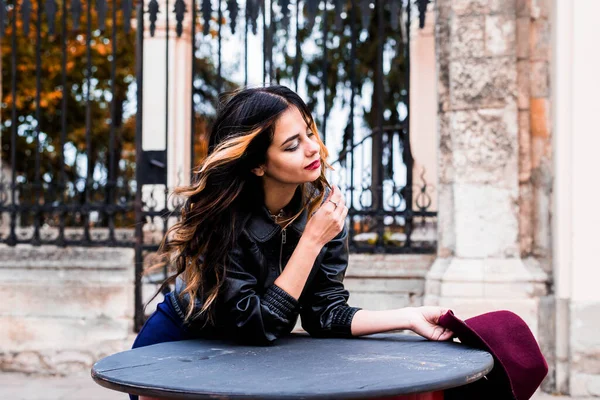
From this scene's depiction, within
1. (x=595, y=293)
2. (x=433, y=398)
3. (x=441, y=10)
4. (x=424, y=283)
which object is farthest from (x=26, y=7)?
(x=433, y=398)

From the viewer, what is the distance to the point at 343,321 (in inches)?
94.0

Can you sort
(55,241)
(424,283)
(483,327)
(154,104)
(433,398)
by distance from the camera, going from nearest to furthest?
(433,398)
(483,327)
(424,283)
(55,241)
(154,104)

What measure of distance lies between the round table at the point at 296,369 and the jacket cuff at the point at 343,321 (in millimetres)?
56

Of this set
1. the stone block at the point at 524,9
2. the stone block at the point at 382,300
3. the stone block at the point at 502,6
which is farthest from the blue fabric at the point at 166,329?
the stone block at the point at 524,9

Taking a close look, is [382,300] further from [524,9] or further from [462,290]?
[524,9]

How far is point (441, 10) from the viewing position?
4.78 metres

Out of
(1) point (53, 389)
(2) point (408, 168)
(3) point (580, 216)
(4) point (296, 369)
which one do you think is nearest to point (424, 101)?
(2) point (408, 168)

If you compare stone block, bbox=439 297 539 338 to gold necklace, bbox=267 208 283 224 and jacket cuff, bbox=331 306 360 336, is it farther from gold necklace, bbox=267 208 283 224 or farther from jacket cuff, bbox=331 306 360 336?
gold necklace, bbox=267 208 283 224

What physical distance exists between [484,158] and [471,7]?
3.04ft

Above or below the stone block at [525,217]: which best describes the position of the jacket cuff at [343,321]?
below

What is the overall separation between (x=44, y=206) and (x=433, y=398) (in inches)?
164

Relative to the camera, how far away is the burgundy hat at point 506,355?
2100 millimetres

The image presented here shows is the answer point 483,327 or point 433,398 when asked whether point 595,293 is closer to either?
point 483,327

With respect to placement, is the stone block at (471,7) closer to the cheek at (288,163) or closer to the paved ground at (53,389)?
the paved ground at (53,389)
